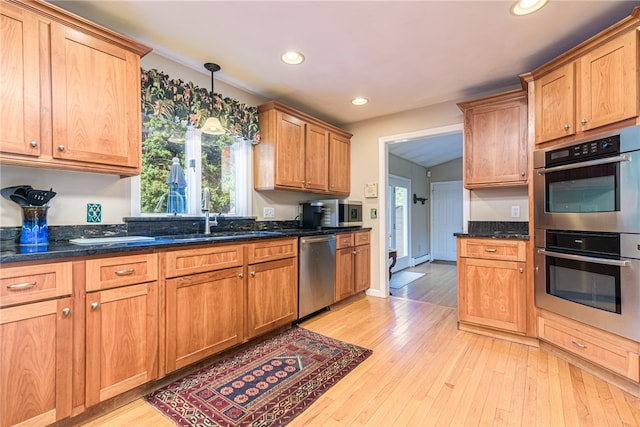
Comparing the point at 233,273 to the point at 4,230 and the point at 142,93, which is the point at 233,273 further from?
the point at 142,93

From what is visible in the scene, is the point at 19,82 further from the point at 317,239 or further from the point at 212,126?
the point at 317,239

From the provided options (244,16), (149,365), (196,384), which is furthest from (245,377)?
(244,16)

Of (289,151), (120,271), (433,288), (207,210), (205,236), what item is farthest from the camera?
(433,288)

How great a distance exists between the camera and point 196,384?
1.89 meters

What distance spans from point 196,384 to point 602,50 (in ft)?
11.2

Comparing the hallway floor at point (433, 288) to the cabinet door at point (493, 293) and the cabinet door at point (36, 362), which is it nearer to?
the cabinet door at point (493, 293)

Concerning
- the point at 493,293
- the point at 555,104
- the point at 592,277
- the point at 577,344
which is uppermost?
the point at 555,104

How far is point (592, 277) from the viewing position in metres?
2.01

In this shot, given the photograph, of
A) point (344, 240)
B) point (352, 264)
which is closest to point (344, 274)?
point (352, 264)

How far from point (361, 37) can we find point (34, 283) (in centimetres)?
243

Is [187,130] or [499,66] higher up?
[499,66]

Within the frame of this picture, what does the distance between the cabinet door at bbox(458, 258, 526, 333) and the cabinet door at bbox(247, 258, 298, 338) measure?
1.60 metres

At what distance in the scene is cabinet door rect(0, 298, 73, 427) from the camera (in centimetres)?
129

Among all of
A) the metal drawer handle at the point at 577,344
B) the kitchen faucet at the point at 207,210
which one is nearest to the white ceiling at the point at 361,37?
the kitchen faucet at the point at 207,210
